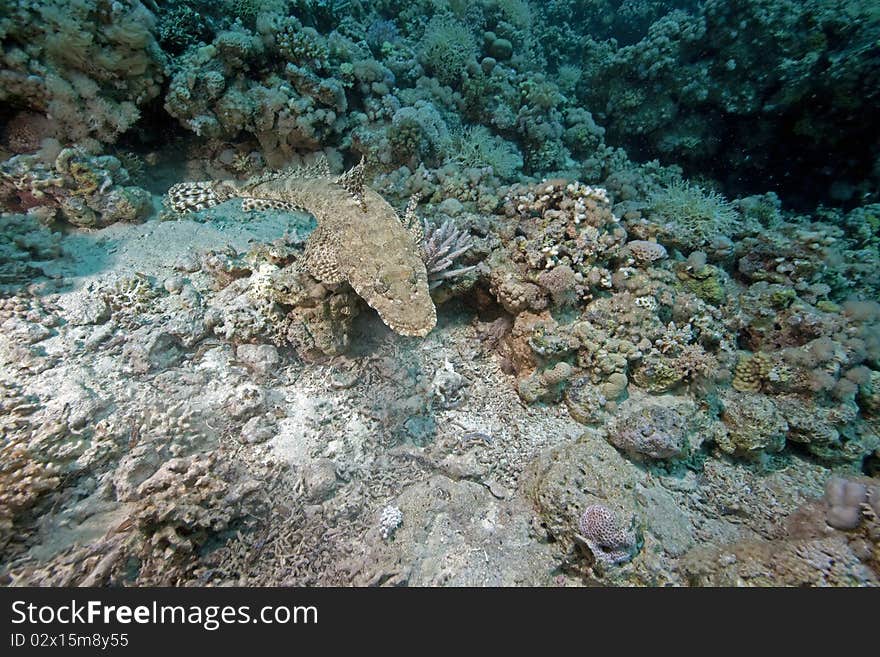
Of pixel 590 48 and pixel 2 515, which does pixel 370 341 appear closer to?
pixel 2 515

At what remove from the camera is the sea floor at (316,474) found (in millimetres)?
2967

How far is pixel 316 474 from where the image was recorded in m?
3.49

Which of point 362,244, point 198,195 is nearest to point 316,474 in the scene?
point 362,244

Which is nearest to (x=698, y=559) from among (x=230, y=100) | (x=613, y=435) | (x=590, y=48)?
(x=613, y=435)

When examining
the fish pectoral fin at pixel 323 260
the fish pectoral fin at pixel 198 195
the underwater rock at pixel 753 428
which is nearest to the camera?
the fish pectoral fin at pixel 323 260

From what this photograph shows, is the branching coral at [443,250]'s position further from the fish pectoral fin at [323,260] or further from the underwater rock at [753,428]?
the underwater rock at [753,428]

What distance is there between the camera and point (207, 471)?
10.3ft

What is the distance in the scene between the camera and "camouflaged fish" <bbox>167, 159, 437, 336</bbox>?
348 centimetres

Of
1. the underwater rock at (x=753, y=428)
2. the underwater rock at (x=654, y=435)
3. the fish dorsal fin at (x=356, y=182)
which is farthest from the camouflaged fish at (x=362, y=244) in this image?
the underwater rock at (x=753, y=428)

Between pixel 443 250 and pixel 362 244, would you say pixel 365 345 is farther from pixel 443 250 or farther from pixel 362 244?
pixel 443 250

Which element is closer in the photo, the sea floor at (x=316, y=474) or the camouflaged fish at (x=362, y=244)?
the sea floor at (x=316, y=474)

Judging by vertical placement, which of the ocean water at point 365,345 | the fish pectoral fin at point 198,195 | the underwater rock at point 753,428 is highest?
the fish pectoral fin at point 198,195

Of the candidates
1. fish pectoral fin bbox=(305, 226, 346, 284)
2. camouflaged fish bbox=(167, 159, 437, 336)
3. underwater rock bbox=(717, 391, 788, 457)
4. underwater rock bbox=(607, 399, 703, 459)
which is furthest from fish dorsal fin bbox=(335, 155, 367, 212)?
underwater rock bbox=(717, 391, 788, 457)

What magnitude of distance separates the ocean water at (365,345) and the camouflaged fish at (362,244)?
0.10 feet
